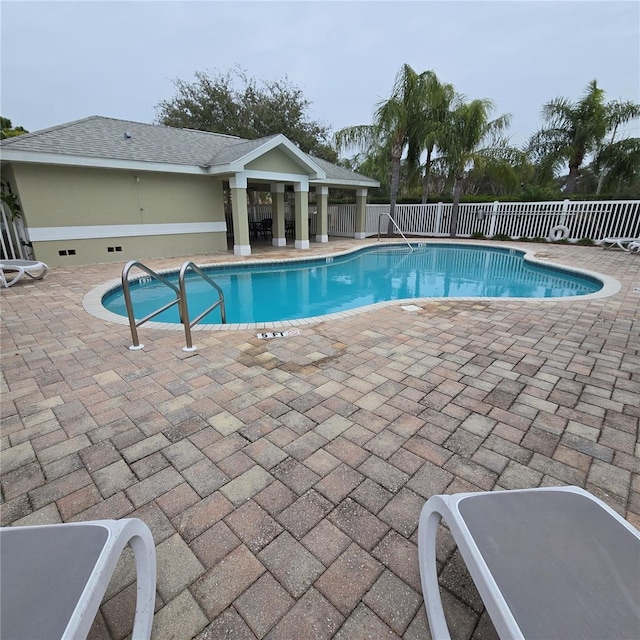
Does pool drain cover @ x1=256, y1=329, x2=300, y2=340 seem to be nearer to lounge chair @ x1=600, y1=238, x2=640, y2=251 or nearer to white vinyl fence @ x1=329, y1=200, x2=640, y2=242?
lounge chair @ x1=600, y1=238, x2=640, y2=251

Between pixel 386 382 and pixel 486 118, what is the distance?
15.3 metres

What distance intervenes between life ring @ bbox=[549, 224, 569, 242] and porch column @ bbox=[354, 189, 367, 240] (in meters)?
7.82

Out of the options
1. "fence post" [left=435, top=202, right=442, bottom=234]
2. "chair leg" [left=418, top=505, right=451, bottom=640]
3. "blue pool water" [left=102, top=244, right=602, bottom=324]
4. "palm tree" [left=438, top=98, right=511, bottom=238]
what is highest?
"palm tree" [left=438, top=98, right=511, bottom=238]

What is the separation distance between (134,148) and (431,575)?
1212 centimetres

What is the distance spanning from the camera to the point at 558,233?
13930 mm

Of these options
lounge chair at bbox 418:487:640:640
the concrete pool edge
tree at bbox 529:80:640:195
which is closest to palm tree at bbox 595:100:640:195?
tree at bbox 529:80:640:195

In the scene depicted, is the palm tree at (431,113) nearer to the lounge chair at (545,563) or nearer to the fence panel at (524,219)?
the fence panel at (524,219)

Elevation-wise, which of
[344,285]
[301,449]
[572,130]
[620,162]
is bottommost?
[344,285]

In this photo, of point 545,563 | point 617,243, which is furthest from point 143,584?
point 617,243

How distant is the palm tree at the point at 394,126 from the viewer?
46.3 ft

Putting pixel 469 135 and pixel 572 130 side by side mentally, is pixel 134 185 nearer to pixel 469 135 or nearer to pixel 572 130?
pixel 469 135

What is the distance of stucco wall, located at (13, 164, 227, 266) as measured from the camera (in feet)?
28.1

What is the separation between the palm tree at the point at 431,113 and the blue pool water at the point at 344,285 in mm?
5741

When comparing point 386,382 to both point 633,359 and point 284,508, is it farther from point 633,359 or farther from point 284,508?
point 633,359
